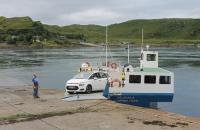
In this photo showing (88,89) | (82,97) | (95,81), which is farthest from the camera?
(95,81)

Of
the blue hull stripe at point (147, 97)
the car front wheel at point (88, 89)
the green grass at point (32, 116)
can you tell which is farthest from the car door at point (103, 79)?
the green grass at point (32, 116)

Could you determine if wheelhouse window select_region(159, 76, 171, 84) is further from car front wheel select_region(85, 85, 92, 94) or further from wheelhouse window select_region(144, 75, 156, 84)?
car front wheel select_region(85, 85, 92, 94)

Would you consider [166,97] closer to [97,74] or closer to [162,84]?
[162,84]

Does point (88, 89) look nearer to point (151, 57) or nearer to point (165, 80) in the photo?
point (165, 80)

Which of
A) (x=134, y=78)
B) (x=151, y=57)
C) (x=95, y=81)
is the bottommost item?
(x=95, y=81)

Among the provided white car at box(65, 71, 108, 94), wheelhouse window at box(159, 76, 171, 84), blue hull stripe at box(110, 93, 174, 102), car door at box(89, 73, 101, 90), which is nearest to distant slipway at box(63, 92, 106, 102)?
white car at box(65, 71, 108, 94)

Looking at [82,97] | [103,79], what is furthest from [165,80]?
[82,97]

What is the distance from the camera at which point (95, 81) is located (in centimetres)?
3419

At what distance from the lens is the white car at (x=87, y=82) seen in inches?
1304

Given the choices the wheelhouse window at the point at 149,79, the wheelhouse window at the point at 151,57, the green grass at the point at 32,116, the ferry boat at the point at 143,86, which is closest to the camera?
the green grass at the point at 32,116

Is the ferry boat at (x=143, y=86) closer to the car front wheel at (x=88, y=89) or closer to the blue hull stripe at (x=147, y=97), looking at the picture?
the blue hull stripe at (x=147, y=97)

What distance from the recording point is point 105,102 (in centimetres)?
2995

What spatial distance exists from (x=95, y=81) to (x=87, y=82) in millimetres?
1020

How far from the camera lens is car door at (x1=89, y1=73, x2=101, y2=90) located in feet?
111
